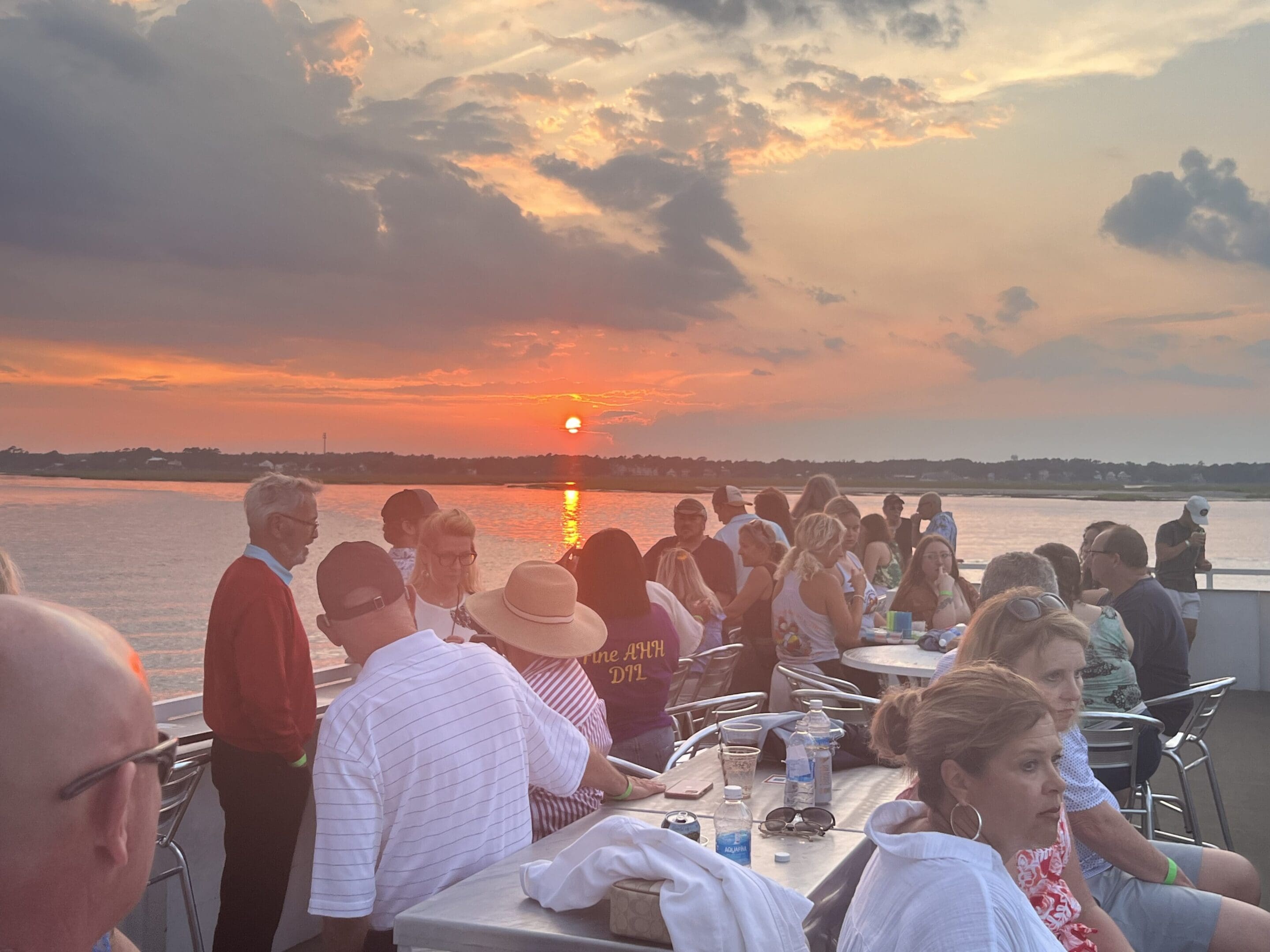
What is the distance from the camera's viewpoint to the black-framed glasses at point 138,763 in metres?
0.79

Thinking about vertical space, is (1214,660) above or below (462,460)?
below

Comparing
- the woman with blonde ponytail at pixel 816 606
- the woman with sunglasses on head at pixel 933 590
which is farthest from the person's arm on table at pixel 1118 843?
the woman with sunglasses on head at pixel 933 590

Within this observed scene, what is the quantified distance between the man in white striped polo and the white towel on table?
308 mm

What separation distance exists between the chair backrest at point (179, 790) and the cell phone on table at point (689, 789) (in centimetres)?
140

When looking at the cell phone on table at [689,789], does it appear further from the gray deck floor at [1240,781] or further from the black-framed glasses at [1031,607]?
the gray deck floor at [1240,781]

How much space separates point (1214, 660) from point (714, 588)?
5660 millimetres

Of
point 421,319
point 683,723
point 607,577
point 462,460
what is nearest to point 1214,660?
point 683,723

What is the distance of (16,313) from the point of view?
30.0ft

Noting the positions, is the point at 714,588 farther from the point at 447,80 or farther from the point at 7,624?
the point at 447,80

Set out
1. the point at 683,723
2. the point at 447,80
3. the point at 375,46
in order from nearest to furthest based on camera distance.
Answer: the point at 683,723 → the point at 375,46 → the point at 447,80

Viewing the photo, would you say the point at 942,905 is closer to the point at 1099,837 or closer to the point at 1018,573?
the point at 1099,837

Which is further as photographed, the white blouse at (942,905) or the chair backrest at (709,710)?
the chair backrest at (709,710)

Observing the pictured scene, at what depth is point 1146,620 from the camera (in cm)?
478

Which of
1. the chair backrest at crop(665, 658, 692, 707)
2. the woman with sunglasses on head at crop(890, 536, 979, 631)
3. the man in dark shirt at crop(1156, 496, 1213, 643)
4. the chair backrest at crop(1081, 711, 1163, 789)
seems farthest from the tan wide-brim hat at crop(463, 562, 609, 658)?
the man in dark shirt at crop(1156, 496, 1213, 643)
